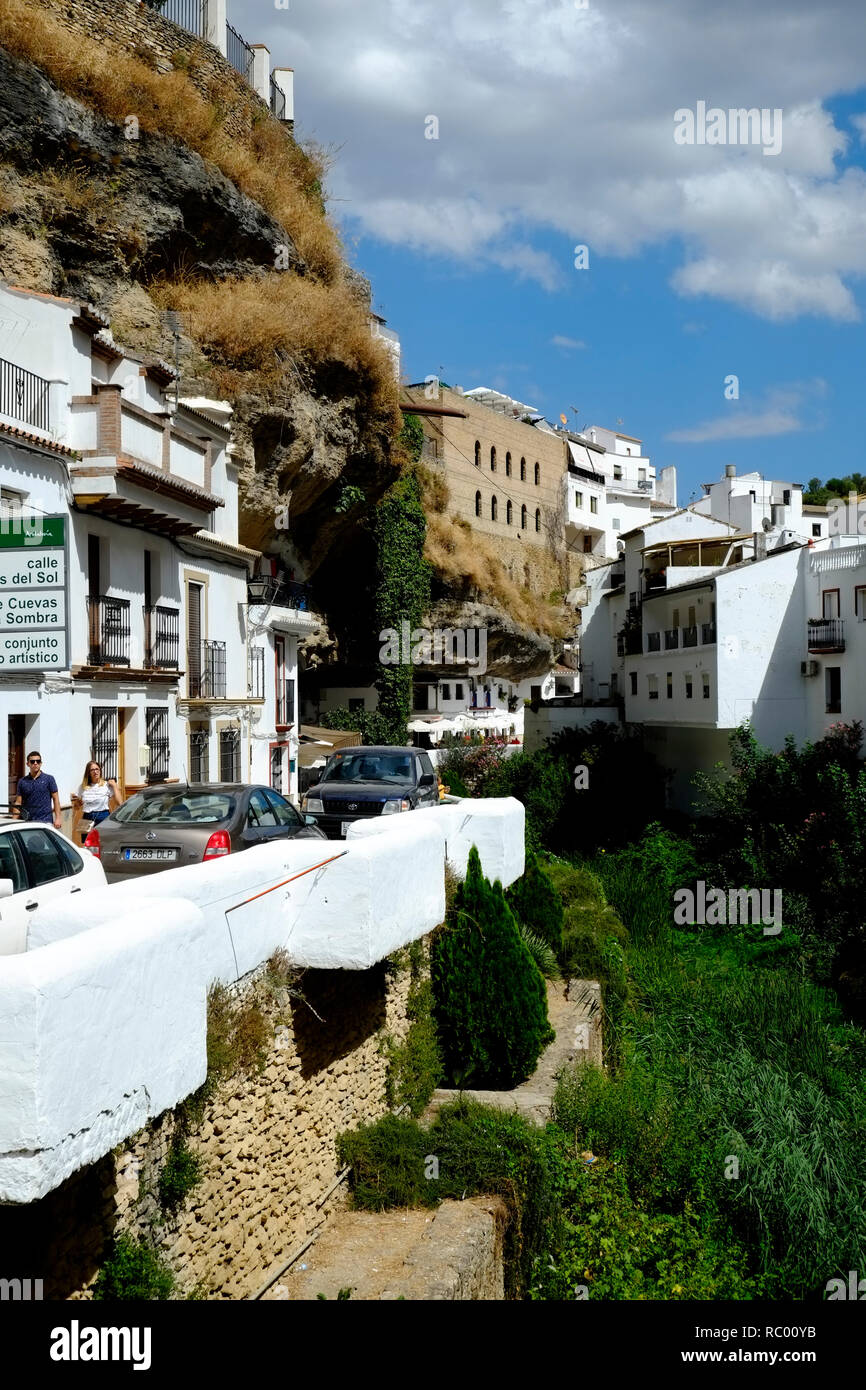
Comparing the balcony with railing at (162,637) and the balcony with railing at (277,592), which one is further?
the balcony with railing at (277,592)

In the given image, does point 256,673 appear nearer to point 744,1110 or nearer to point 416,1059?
point 744,1110

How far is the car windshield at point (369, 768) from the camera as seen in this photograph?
17.7m

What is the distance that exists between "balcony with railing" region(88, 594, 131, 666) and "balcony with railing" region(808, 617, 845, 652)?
70.5ft

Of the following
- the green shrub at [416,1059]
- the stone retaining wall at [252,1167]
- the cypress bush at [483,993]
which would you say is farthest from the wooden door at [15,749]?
the stone retaining wall at [252,1167]

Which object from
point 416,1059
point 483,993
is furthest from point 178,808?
point 483,993

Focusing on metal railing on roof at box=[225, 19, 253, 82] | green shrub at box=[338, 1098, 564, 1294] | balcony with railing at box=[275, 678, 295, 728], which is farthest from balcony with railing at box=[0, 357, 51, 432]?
metal railing on roof at box=[225, 19, 253, 82]

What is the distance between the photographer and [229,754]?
26938 millimetres

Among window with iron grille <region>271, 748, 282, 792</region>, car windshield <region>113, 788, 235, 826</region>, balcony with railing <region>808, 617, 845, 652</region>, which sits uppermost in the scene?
balcony with railing <region>808, 617, 845, 652</region>

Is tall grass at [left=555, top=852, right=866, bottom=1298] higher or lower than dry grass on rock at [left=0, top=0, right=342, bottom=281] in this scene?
lower

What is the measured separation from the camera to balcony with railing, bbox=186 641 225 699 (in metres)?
24.6

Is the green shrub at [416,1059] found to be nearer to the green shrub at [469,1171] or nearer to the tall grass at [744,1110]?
the green shrub at [469,1171]

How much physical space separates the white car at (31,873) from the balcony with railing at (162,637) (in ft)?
46.1

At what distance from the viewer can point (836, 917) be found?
2947 cm

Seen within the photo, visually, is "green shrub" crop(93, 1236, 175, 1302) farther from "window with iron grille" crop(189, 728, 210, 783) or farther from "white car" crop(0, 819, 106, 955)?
"window with iron grille" crop(189, 728, 210, 783)
